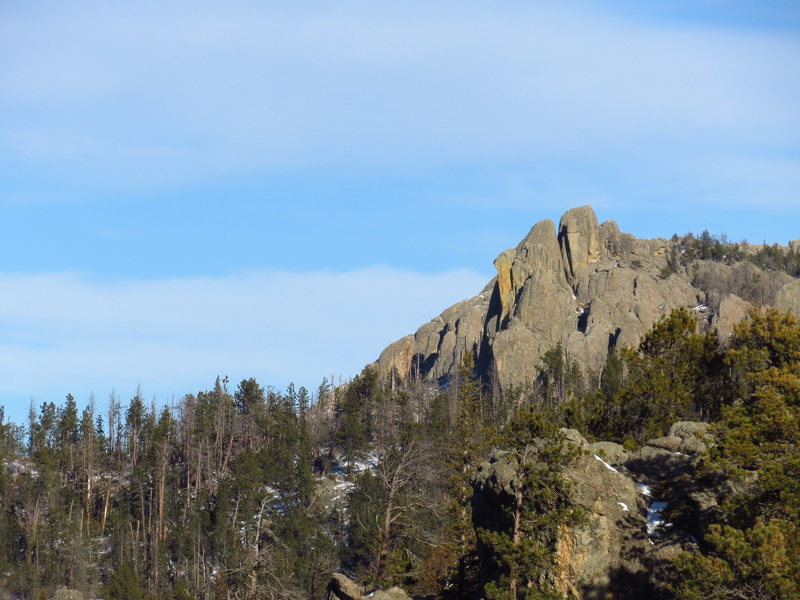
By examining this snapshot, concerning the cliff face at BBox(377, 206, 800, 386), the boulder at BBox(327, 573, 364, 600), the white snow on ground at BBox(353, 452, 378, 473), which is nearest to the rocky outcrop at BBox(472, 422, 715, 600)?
the boulder at BBox(327, 573, 364, 600)

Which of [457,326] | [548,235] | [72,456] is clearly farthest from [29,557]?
[548,235]

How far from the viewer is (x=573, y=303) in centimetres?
18575

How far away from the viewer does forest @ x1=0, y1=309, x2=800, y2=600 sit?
1144 inches

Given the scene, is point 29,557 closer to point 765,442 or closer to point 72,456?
point 72,456

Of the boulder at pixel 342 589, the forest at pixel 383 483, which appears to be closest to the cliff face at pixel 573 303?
the forest at pixel 383 483

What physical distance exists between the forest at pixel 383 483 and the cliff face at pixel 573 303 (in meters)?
16.6

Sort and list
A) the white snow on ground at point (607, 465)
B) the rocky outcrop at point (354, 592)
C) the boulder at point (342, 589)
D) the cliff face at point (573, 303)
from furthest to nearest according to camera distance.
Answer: the cliff face at point (573, 303) → the boulder at point (342, 589) → the rocky outcrop at point (354, 592) → the white snow on ground at point (607, 465)

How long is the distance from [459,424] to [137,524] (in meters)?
53.0

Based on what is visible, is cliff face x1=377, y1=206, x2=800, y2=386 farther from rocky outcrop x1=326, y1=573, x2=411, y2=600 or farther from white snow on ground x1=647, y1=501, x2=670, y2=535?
white snow on ground x1=647, y1=501, x2=670, y2=535

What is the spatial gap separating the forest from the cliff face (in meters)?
16.6

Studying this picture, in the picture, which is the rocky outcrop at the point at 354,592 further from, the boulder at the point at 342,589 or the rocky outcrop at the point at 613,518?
A: the rocky outcrop at the point at 613,518

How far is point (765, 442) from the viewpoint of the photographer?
2906cm

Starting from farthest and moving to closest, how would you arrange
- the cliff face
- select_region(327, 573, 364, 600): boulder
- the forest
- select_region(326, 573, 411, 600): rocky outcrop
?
the cliff face → select_region(327, 573, 364, 600): boulder → select_region(326, 573, 411, 600): rocky outcrop → the forest

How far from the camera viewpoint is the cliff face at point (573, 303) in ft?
563
